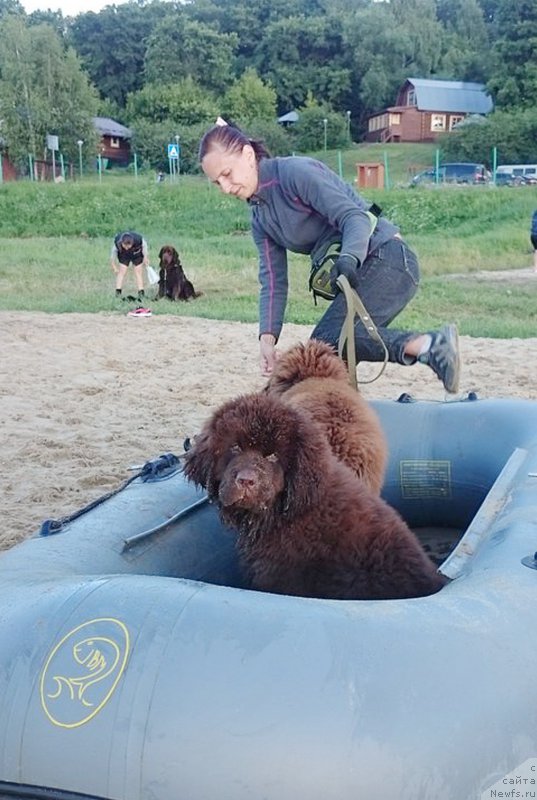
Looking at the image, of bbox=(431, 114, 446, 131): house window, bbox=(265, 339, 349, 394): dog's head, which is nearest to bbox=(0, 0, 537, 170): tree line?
bbox=(431, 114, 446, 131): house window

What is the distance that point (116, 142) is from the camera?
218 feet

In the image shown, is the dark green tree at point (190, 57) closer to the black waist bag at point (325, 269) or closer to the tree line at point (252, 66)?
the tree line at point (252, 66)

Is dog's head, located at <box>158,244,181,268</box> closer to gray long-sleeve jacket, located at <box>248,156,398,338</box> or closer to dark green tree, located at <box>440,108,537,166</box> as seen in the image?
gray long-sleeve jacket, located at <box>248,156,398,338</box>

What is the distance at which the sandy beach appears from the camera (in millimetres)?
5293

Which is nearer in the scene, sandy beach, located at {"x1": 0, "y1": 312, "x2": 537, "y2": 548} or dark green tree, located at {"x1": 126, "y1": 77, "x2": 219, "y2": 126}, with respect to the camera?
sandy beach, located at {"x1": 0, "y1": 312, "x2": 537, "y2": 548}

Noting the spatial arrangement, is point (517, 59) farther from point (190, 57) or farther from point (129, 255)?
point (129, 255)

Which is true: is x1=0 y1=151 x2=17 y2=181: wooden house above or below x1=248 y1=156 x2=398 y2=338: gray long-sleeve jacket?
above

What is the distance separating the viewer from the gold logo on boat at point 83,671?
184 cm

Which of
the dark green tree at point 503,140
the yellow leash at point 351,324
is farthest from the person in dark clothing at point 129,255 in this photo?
the dark green tree at point 503,140

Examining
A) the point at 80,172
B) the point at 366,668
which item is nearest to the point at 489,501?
the point at 366,668

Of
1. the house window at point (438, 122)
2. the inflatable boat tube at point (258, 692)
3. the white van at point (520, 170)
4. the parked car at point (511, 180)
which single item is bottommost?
the inflatable boat tube at point (258, 692)

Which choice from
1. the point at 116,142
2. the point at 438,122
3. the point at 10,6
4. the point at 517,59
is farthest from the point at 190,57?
the point at 10,6

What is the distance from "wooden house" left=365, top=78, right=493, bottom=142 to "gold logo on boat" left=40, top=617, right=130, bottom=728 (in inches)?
2737

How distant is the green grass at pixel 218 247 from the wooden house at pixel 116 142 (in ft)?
99.7
